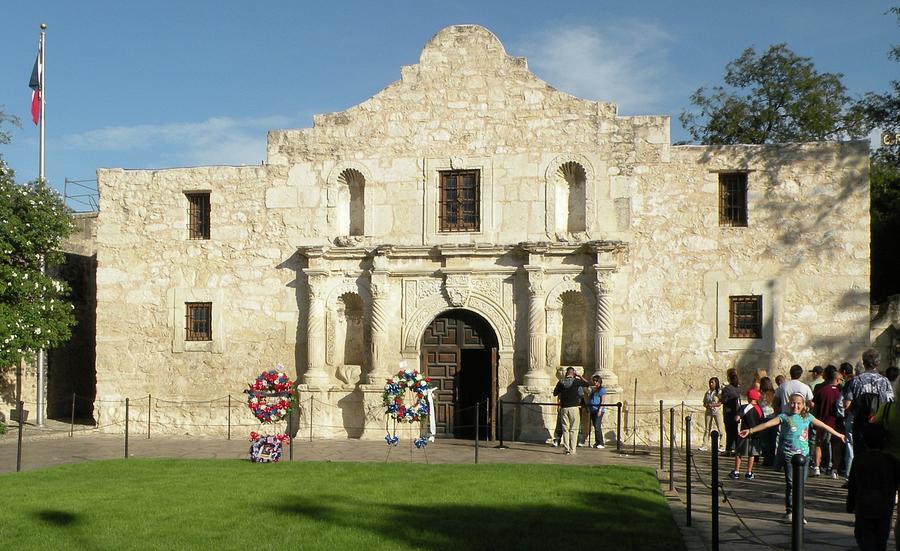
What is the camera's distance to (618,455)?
16.2m

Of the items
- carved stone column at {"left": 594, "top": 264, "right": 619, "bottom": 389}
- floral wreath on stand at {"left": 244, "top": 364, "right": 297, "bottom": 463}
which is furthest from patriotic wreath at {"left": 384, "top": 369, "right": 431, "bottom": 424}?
carved stone column at {"left": 594, "top": 264, "right": 619, "bottom": 389}

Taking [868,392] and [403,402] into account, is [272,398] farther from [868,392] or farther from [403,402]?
[868,392]

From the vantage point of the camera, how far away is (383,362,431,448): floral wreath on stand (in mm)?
17094

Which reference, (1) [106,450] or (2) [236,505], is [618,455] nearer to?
(2) [236,505]

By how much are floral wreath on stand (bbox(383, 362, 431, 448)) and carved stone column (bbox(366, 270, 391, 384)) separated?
1.39 meters

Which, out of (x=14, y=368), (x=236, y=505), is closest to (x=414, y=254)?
(x=236, y=505)

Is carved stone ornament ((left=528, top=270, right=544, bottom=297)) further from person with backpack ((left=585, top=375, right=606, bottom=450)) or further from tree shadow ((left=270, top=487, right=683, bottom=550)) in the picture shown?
tree shadow ((left=270, top=487, right=683, bottom=550))

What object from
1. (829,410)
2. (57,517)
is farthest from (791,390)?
(57,517)

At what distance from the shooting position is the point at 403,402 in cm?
1778

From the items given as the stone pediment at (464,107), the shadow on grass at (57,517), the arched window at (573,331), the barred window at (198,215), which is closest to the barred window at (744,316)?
the arched window at (573,331)

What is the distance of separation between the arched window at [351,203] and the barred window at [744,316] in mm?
7689

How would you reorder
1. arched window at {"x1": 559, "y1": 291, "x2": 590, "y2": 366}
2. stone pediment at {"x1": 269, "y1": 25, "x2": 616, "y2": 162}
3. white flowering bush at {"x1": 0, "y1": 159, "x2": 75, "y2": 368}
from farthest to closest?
1. white flowering bush at {"x1": 0, "y1": 159, "x2": 75, "y2": 368}
2. stone pediment at {"x1": 269, "y1": 25, "x2": 616, "y2": 162}
3. arched window at {"x1": 559, "y1": 291, "x2": 590, "y2": 366}

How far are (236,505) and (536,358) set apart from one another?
29.4 ft

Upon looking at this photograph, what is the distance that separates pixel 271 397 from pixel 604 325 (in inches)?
256
